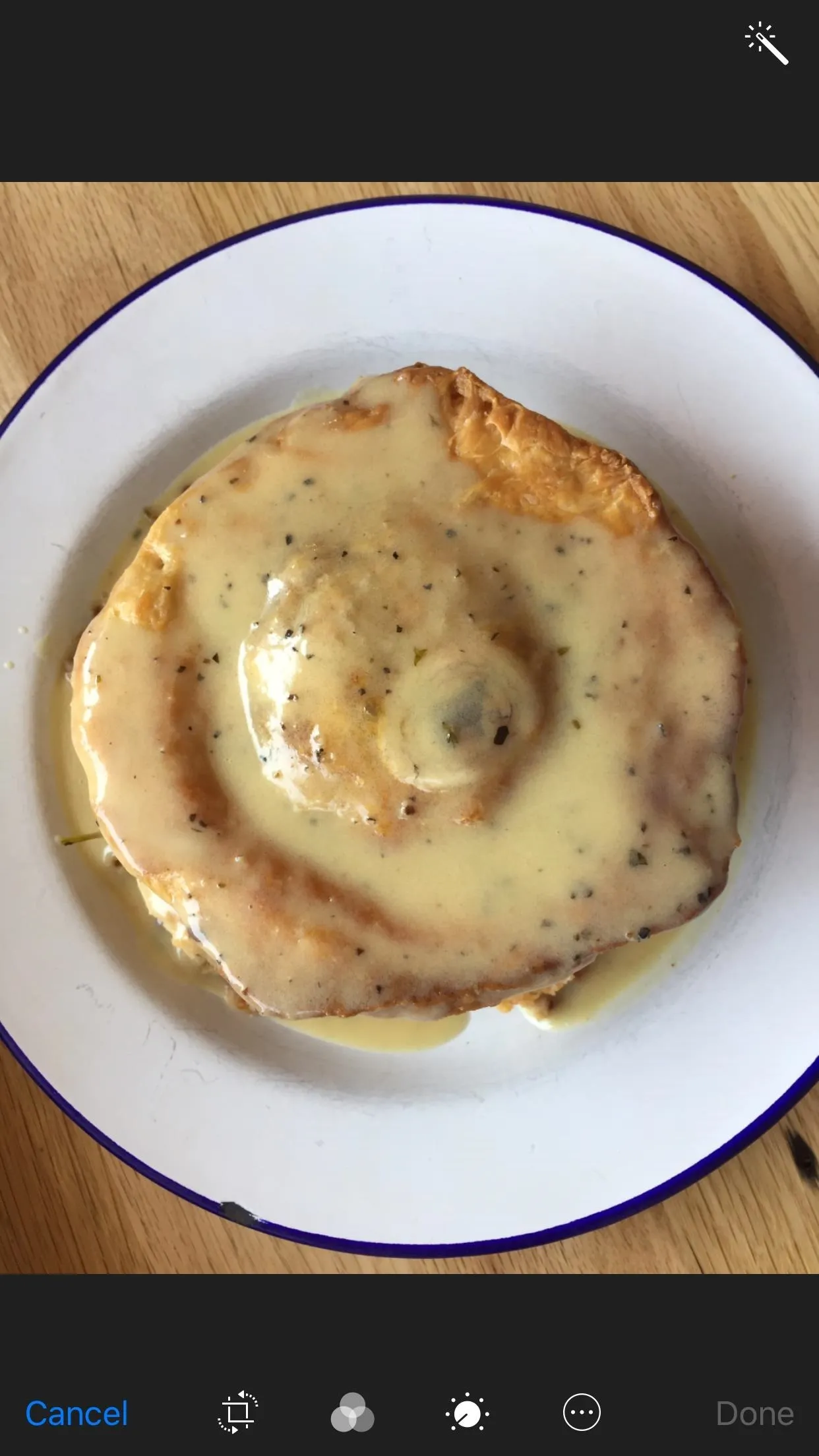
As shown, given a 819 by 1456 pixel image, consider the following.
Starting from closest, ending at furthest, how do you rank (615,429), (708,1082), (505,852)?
(505,852), (708,1082), (615,429)

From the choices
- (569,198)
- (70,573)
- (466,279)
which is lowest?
(70,573)

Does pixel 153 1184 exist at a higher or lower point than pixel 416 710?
lower

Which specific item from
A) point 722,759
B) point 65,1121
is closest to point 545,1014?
point 722,759

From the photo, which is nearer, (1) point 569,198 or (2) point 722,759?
(2) point 722,759

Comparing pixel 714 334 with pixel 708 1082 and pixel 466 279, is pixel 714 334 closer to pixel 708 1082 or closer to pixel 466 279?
pixel 466 279

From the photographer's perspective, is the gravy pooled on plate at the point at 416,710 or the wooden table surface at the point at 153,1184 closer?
the gravy pooled on plate at the point at 416,710

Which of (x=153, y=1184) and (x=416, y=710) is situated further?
(x=153, y=1184)
